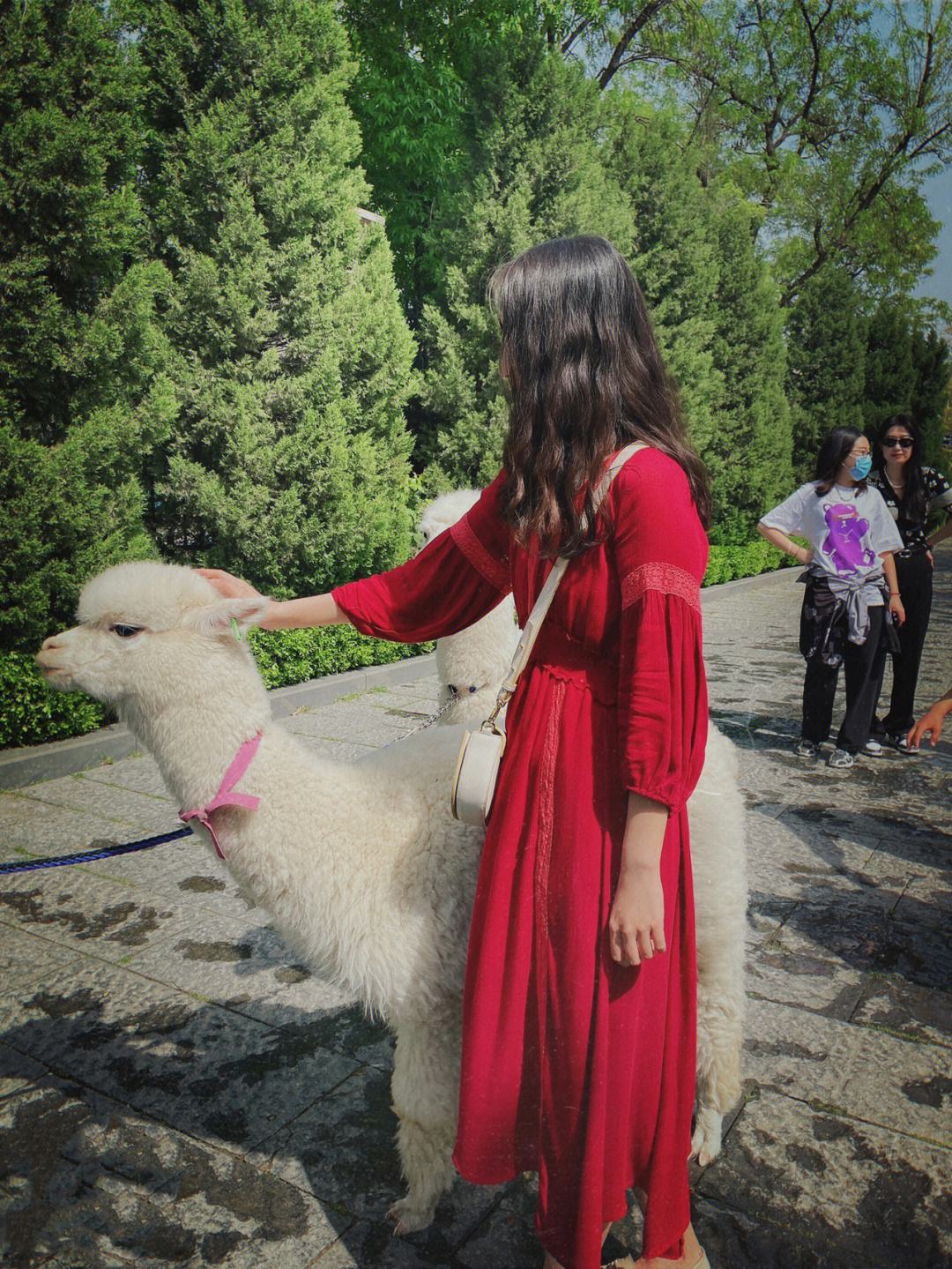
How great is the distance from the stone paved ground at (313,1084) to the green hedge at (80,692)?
117 cm

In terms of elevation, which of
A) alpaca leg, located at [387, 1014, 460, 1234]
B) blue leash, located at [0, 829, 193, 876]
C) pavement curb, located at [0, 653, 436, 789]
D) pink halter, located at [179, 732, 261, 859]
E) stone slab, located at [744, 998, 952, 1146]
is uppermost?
pink halter, located at [179, 732, 261, 859]

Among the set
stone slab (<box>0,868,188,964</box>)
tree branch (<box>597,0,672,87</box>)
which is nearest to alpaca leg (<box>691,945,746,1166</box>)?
stone slab (<box>0,868,188,964</box>)

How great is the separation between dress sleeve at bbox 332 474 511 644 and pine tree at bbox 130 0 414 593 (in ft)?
19.5

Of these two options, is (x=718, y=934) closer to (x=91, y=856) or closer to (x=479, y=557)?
(x=479, y=557)

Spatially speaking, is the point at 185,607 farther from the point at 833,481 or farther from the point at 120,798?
the point at 833,481

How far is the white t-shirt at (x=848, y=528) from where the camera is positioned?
5855 mm

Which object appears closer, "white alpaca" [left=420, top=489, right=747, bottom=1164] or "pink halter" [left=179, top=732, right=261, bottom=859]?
"pink halter" [left=179, top=732, right=261, bottom=859]

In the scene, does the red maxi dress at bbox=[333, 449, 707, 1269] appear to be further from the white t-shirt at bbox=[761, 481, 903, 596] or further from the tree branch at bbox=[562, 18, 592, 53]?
the tree branch at bbox=[562, 18, 592, 53]

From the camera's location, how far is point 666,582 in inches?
61.1

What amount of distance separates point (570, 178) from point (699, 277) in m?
4.84

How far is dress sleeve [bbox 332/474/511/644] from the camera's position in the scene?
2045mm

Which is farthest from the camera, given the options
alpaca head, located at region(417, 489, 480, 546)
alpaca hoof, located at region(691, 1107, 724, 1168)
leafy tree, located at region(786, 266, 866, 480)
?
leafy tree, located at region(786, 266, 866, 480)

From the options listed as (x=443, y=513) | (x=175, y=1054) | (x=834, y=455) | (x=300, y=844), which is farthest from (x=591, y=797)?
(x=834, y=455)

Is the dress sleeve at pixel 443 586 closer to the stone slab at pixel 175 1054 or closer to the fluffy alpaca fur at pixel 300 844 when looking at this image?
the fluffy alpaca fur at pixel 300 844
